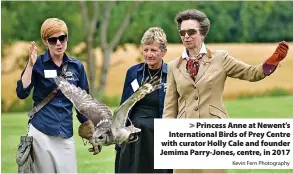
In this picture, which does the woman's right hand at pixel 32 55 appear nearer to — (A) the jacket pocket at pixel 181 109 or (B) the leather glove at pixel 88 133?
(B) the leather glove at pixel 88 133

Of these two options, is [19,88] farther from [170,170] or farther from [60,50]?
[170,170]

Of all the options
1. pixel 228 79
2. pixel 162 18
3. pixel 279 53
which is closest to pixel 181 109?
pixel 279 53

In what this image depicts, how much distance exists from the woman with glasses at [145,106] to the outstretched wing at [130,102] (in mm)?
66

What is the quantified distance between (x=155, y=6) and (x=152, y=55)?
359 inches

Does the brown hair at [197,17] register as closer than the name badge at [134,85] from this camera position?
Yes

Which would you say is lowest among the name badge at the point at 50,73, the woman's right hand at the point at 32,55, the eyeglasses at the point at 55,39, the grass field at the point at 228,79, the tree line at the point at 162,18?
the name badge at the point at 50,73

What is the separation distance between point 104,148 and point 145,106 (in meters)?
3.70

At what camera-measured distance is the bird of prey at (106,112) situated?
513cm

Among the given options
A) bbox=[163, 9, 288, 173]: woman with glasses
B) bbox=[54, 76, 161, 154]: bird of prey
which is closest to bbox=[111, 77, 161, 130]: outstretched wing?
bbox=[54, 76, 161, 154]: bird of prey

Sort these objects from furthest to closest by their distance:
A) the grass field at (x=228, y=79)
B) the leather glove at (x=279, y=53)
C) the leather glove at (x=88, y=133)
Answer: the grass field at (x=228, y=79)
the leather glove at (x=88, y=133)
the leather glove at (x=279, y=53)

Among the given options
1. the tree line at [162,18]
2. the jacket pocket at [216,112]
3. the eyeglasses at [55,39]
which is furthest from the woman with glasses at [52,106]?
the tree line at [162,18]

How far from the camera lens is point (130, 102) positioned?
203 inches

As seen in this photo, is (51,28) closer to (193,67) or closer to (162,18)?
(193,67)

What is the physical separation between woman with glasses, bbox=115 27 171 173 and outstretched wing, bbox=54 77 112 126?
0.20 meters
